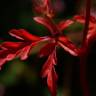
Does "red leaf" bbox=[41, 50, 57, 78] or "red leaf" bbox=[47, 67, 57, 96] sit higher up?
"red leaf" bbox=[41, 50, 57, 78]

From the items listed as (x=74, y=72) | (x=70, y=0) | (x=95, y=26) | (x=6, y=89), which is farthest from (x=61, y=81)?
(x=95, y=26)

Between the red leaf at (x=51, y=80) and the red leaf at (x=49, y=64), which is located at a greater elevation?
the red leaf at (x=49, y=64)

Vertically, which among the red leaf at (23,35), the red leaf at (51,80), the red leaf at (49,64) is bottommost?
the red leaf at (51,80)

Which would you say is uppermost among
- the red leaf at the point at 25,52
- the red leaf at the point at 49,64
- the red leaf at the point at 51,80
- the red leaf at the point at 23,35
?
the red leaf at the point at 23,35

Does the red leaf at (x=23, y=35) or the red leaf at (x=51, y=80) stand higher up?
the red leaf at (x=23, y=35)

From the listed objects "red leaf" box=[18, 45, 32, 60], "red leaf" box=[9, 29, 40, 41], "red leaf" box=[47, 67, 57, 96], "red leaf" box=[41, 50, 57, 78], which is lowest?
"red leaf" box=[47, 67, 57, 96]

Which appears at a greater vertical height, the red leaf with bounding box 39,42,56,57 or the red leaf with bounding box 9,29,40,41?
the red leaf with bounding box 9,29,40,41

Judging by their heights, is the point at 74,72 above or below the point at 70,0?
below

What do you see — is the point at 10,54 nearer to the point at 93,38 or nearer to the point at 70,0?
the point at 93,38

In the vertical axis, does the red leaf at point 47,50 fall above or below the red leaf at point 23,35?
below

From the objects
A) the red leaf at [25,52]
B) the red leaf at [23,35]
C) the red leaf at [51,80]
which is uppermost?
the red leaf at [23,35]

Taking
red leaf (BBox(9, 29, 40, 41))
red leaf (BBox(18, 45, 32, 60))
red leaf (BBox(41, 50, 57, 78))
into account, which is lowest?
red leaf (BBox(41, 50, 57, 78))
